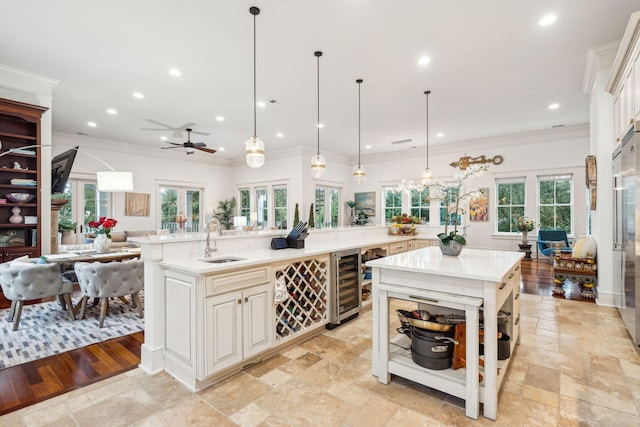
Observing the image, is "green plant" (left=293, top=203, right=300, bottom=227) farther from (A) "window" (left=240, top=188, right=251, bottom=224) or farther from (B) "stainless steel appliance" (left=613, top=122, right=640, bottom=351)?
(B) "stainless steel appliance" (left=613, top=122, right=640, bottom=351)

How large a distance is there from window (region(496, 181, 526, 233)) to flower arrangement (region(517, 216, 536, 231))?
283mm

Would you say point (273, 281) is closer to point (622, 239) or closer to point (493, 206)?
point (622, 239)

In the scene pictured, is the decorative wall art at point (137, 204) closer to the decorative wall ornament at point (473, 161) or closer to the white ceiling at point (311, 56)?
the white ceiling at point (311, 56)

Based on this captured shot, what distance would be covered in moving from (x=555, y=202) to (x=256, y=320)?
25.3 feet

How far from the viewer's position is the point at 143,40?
3.21 m

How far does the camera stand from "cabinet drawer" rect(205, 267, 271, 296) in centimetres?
212

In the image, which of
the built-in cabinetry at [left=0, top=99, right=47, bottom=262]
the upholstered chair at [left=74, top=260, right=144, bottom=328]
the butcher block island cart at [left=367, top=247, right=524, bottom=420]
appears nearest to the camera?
the butcher block island cart at [left=367, top=247, right=524, bottom=420]

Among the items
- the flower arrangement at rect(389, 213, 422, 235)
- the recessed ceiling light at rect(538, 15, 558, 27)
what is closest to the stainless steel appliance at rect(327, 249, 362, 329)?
the flower arrangement at rect(389, 213, 422, 235)

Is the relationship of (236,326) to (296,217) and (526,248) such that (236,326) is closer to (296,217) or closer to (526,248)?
(296,217)

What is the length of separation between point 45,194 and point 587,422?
251 inches

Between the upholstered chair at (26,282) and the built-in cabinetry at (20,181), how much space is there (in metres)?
1.18

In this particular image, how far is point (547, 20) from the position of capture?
9.59 feet

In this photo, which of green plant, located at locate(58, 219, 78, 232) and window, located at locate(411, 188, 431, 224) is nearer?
green plant, located at locate(58, 219, 78, 232)

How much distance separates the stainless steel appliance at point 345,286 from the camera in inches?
127
